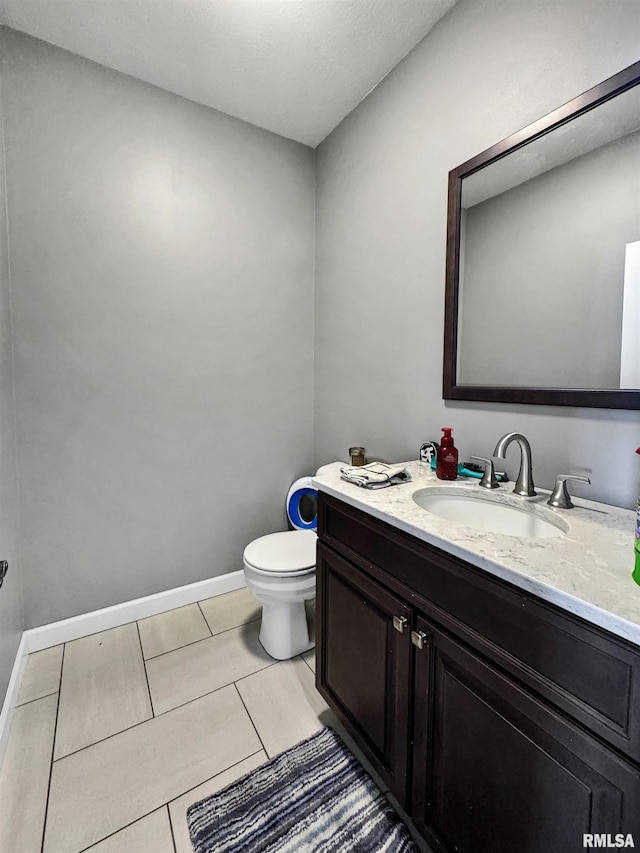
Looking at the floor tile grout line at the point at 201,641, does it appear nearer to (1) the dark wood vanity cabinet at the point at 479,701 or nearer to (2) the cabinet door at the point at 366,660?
(2) the cabinet door at the point at 366,660

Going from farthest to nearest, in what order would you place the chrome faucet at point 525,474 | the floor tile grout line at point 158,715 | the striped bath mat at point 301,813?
1. the floor tile grout line at point 158,715
2. the chrome faucet at point 525,474
3. the striped bath mat at point 301,813

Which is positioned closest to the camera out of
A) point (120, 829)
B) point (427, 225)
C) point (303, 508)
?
point (120, 829)

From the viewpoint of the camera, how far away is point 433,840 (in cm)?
84

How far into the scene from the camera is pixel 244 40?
4.86ft

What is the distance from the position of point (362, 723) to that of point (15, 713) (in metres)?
1.32

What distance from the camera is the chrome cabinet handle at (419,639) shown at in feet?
2.76

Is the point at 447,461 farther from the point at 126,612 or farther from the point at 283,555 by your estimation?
the point at 126,612

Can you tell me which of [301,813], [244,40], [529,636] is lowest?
[301,813]

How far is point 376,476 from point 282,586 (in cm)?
69

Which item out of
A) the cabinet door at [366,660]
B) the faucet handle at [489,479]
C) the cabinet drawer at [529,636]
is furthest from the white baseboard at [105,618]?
the faucet handle at [489,479]

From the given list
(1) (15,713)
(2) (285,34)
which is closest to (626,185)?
(2) (285,34)

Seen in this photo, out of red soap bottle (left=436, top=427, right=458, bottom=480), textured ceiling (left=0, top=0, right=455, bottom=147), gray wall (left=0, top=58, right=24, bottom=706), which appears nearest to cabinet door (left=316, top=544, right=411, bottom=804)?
red soap bottle (left=436, top=427, right=458, bottom=480)

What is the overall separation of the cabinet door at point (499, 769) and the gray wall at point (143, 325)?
4.97 feet

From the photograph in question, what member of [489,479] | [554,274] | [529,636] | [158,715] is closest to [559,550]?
[529,636]
